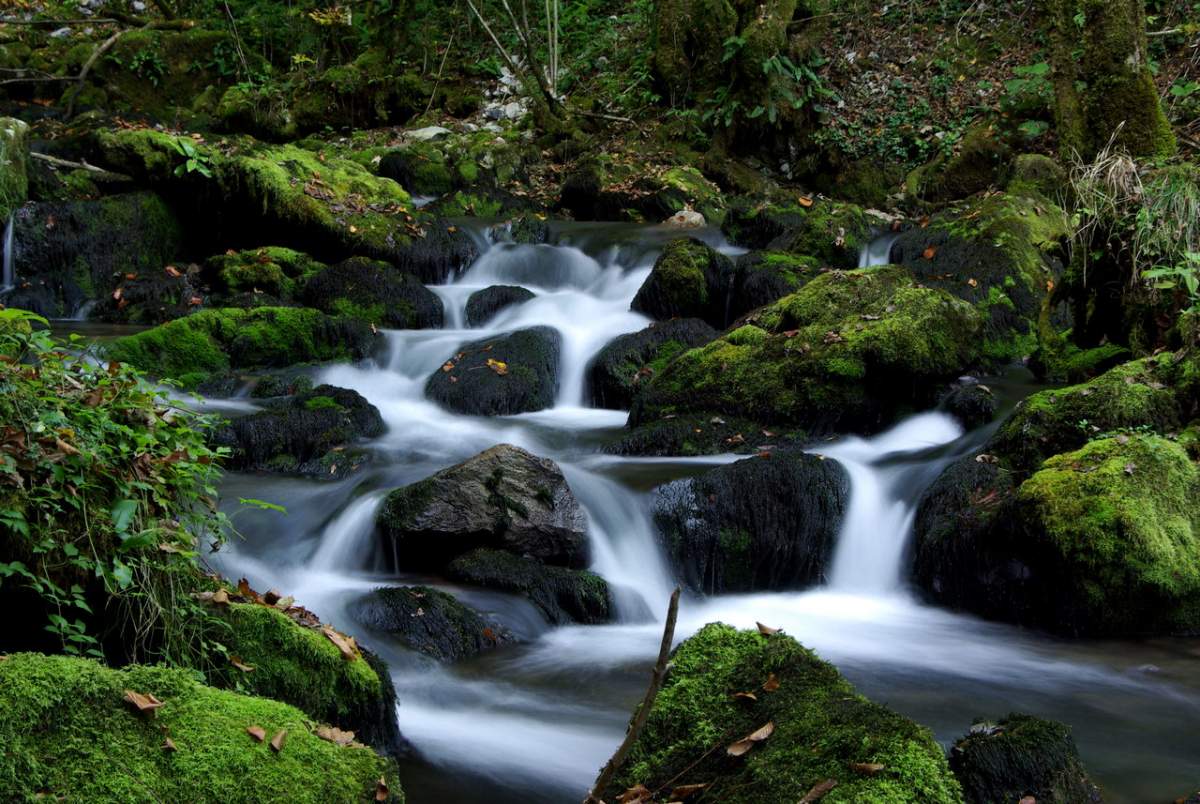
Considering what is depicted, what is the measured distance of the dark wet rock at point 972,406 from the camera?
831 cm

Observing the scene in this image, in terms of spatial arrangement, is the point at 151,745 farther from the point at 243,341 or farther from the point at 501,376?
the point at 243,341

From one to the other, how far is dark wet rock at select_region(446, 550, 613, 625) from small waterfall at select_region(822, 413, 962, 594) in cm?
181

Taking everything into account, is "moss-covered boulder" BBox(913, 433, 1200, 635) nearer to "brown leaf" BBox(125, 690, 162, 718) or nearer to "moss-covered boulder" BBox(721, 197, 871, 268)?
"brown leaf" BBox(125, 690, 162, 718)

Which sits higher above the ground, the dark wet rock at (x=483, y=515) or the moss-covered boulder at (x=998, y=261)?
the moss-covered boulder at (x=998, y=261)

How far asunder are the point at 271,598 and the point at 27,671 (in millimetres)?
2113

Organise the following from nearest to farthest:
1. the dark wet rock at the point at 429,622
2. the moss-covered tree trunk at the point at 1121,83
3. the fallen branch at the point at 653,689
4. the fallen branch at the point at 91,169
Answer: the fallen branch at the point at 653,689, the dark wet rock at the point at 429,622, the moss-covered tree trunk at the point at 1121,83, the fallen branch at the point at 91,169

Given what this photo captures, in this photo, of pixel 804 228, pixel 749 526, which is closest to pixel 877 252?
pixel 804 228

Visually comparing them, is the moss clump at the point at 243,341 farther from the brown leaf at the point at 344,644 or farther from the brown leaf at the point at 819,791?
the brown leaf at the point at 819,791

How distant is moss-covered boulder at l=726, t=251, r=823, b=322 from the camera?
35.1ft

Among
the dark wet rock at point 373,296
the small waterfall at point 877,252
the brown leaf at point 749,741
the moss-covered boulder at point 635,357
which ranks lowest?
the brown leaf at point 749,741

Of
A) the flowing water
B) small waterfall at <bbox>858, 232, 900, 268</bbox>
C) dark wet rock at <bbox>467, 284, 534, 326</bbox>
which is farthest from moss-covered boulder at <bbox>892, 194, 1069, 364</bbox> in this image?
dark wet rock at <bbox>467, 284, 534, 326</bbox>

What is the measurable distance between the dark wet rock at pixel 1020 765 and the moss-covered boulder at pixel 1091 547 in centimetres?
260

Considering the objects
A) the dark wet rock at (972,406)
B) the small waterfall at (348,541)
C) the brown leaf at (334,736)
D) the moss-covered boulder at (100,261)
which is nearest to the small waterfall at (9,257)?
the moss-covered boulder at (100,261)

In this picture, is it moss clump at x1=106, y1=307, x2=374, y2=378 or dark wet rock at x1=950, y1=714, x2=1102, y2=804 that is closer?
dark wet rock at x1=950, y1=714, x2=1102, y2=804
